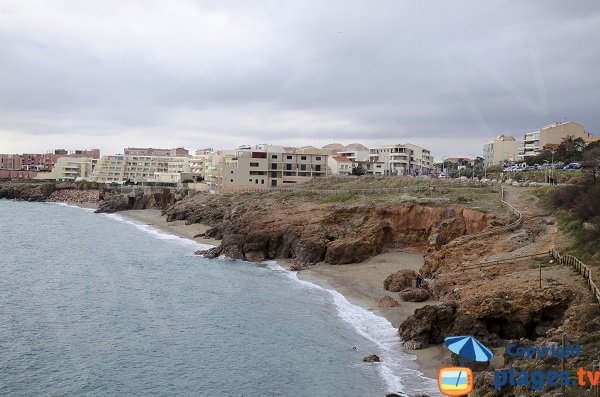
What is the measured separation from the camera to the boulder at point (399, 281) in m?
39.4

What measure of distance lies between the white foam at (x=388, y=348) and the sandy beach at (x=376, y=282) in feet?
1.66

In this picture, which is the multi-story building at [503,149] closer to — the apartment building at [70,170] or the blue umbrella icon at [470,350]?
the blue umbrella icon at [470,350]

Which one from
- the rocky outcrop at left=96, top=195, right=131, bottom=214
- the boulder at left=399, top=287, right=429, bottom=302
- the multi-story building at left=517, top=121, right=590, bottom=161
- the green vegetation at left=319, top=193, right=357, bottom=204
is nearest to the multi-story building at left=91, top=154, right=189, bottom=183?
the rocky outcrop at left=96, top=195, right=131, bottom=214

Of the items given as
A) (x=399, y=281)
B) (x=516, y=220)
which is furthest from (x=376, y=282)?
(x=516, y=220)

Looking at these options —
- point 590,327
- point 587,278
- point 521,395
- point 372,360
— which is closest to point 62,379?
point 372,360

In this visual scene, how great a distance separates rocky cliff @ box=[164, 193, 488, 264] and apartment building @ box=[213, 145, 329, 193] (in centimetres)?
4061

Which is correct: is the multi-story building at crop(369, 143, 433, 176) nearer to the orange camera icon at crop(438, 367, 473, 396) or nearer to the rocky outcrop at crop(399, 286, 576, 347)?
the rocky outcrop at crop(399, 286, 576, 347)

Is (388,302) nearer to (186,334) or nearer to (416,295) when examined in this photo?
(416,295)

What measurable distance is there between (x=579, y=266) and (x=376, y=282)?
669 inches

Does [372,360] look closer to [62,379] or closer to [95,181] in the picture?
[62,379]

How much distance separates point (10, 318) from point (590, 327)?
2995cm

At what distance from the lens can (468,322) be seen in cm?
2602

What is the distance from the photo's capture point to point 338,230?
56344 mm

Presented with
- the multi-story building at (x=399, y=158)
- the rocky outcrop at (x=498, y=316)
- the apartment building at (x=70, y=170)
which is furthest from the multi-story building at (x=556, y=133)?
the apartment building at (x=70, y=170)
